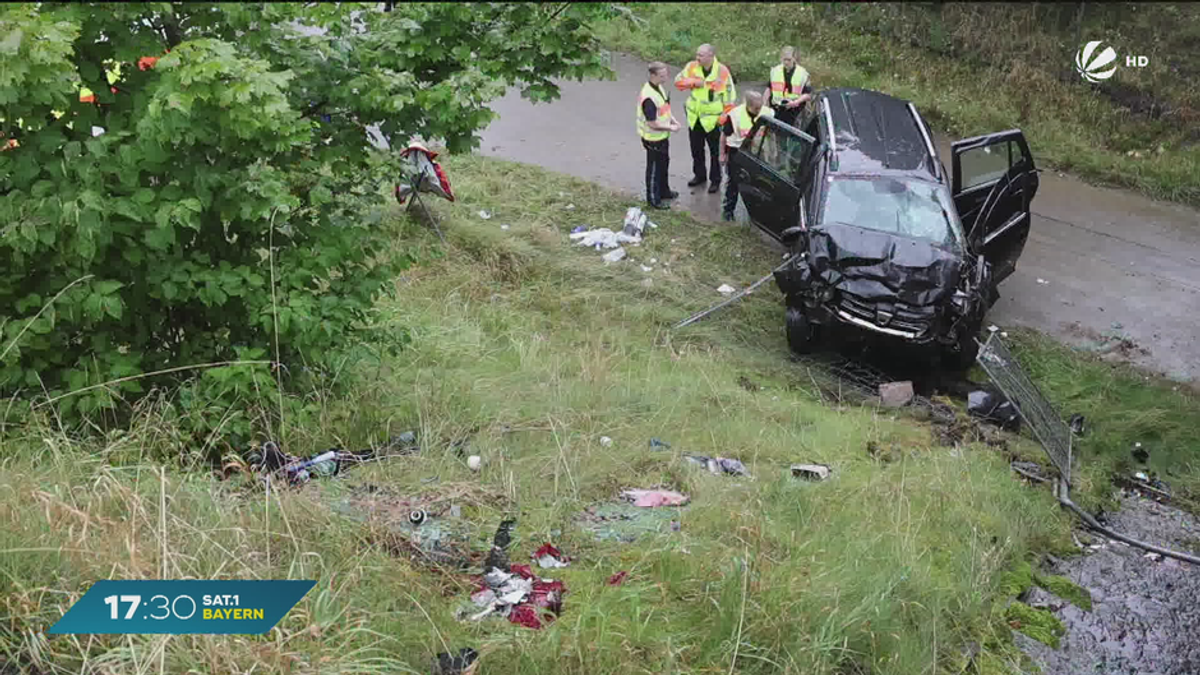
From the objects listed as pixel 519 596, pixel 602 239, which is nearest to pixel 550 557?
pixel 519 596

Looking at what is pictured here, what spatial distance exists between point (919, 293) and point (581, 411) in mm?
3337

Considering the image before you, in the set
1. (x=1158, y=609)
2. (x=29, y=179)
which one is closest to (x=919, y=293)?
(x=1158, y=609)

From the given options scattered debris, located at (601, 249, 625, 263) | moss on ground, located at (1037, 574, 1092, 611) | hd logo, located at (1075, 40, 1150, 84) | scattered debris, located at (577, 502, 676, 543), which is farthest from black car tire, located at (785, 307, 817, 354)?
hd logo, located at (1075, 40, 1150, 84)

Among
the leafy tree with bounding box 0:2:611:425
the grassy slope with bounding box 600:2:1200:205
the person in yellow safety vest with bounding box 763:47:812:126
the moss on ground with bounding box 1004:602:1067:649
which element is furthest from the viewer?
the grassy slope with bounding box 600:2:1200:205

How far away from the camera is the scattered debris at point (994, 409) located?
797cm

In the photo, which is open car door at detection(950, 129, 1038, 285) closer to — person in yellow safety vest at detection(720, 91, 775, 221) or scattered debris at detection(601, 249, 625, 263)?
person in yellow safety vest at detection(720, 91, 775, 221)

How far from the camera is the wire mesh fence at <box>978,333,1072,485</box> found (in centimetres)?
703

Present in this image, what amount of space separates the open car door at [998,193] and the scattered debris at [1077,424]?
5.33 feet

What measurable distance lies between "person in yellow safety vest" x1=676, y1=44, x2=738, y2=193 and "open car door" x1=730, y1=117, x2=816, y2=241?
1107 millimetres

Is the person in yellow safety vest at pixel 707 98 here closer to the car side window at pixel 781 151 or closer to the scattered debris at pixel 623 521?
the car side window at pixel 781 151

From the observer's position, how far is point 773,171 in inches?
396

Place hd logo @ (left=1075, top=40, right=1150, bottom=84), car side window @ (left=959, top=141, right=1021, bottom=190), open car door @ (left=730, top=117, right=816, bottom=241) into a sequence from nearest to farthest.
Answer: car side window @ (left=959, top=141, right=1021, bottom=190), open car door @ (left=730, top=117, right=816, bottom=241), hd logo @ (left=1075, top=40, right=1150, bottom=84)

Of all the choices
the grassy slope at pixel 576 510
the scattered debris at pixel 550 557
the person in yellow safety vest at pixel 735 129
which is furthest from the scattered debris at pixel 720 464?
the person in yellow safety vest at pixel 735 129

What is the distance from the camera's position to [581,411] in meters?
6.47
